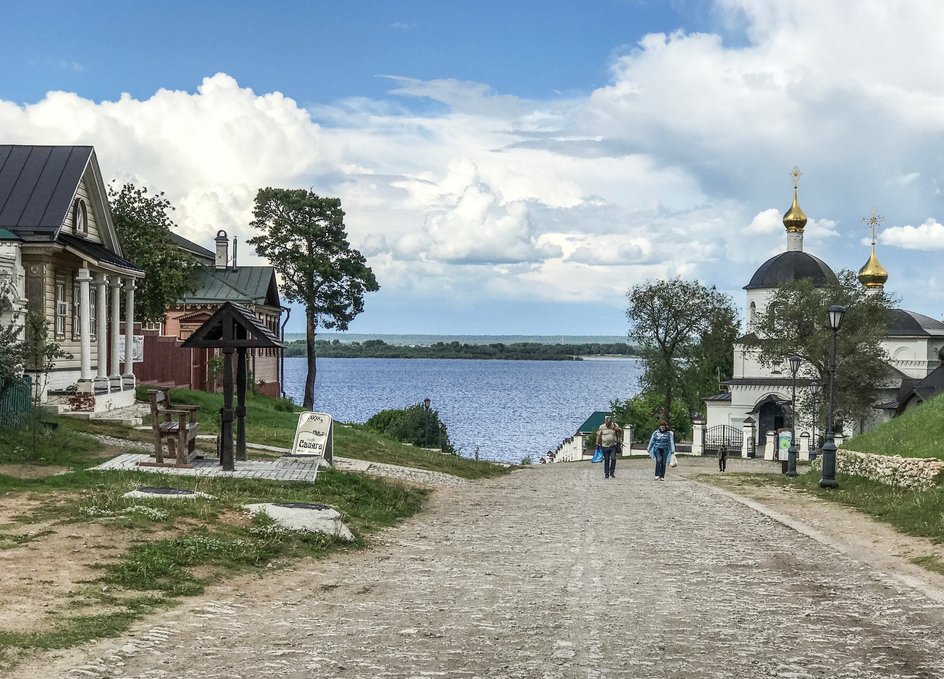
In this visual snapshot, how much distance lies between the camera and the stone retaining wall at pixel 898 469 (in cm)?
1845

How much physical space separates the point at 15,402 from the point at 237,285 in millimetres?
35374

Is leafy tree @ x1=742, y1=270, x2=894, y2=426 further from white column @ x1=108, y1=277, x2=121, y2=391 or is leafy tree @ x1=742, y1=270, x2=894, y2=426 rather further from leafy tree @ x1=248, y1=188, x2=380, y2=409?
white column @ x1=108, y1=277, x2=121, y2=391

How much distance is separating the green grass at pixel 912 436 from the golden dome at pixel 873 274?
40.7m

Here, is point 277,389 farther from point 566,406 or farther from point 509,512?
point 566,406

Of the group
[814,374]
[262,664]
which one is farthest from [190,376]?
[262,664]

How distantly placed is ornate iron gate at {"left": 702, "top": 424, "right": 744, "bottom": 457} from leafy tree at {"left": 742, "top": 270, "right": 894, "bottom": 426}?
416 centimetres

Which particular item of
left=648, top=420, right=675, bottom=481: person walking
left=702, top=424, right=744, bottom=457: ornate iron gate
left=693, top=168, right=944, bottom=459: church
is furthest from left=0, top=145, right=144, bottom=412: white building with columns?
left=693, top=168, right=944, bottom=459: church

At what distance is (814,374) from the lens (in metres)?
55.6

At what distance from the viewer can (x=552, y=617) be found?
8367 millimetres

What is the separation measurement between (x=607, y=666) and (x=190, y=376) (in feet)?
124

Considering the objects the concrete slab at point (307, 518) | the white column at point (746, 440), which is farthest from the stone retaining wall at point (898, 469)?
the white column at point (746, 440)

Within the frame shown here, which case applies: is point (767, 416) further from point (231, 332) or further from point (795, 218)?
point (231, 332)

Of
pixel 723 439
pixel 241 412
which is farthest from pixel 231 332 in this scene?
pixel 723 439

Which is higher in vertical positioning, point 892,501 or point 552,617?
point 552,617
